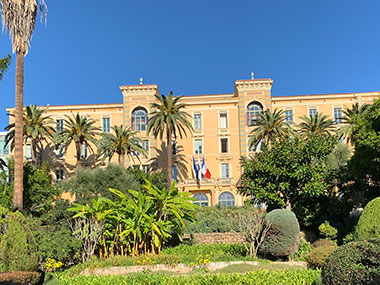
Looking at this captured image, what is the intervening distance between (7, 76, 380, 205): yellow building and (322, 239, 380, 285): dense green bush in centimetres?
3456

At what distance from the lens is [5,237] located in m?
12.5

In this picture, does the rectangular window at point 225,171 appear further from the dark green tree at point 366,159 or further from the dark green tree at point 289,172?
the dark green tree at point 366,159

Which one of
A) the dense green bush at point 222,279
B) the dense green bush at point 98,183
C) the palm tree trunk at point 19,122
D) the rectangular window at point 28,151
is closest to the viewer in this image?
the dense green bush at point 222,279

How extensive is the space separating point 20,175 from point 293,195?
562 inches

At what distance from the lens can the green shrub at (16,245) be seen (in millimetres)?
12328

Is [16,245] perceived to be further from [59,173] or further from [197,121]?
[197,121]

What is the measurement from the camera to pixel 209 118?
44562 millimetres

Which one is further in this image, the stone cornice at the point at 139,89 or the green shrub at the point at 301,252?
the stone cornice at the point at 139,89

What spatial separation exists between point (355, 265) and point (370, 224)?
571 centimetres

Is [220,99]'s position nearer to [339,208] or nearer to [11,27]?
[339,208]

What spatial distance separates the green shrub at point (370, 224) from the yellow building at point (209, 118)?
29.3m

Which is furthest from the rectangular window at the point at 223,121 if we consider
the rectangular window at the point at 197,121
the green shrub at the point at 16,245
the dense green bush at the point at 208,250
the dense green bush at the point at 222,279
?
the dense green bush at the point at 222,279

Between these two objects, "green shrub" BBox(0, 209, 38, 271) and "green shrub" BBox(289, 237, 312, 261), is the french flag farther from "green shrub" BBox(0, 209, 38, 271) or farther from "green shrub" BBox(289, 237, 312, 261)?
"green shrub" BBox(0, 209, 38, 271)

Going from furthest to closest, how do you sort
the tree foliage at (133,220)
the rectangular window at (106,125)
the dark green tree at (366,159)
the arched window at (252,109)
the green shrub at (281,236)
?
the rectangular window at (106,125) < the arched window at (252,109) < the dark green tree at (366,159) < the tree foliage at (133,220) < the green shrub at (281,236)
